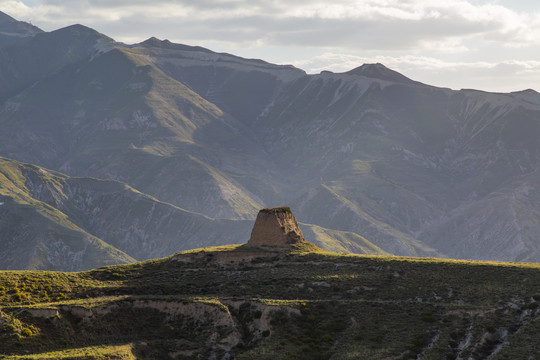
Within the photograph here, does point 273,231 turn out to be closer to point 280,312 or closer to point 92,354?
point 280,312

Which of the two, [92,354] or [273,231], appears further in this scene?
[273,231]

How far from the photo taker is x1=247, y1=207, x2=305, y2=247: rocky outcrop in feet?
402

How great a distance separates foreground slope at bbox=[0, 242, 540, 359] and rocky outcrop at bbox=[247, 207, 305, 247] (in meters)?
11.0

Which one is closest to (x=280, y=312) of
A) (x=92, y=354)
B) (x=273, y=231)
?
(x=92, y=354)

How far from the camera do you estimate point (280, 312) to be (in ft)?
302

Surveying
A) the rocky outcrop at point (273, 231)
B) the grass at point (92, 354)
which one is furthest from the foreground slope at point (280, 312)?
the rocky outcrop at point (273, 231)

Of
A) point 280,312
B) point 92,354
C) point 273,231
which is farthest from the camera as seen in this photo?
point 273,231

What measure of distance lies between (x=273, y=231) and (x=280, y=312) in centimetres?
3169

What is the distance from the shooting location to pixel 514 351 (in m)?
79.2

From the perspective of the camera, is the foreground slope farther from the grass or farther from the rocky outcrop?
the rocky outcrop

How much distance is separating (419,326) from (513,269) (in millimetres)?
21053

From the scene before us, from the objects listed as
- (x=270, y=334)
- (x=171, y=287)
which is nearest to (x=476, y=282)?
(x=270, y=334)

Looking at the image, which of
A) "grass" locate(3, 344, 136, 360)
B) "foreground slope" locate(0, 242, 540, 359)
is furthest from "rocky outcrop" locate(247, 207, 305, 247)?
"grass" locate(3, 344, 136, 360)

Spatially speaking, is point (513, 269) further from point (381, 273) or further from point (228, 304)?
point (228, 304)
